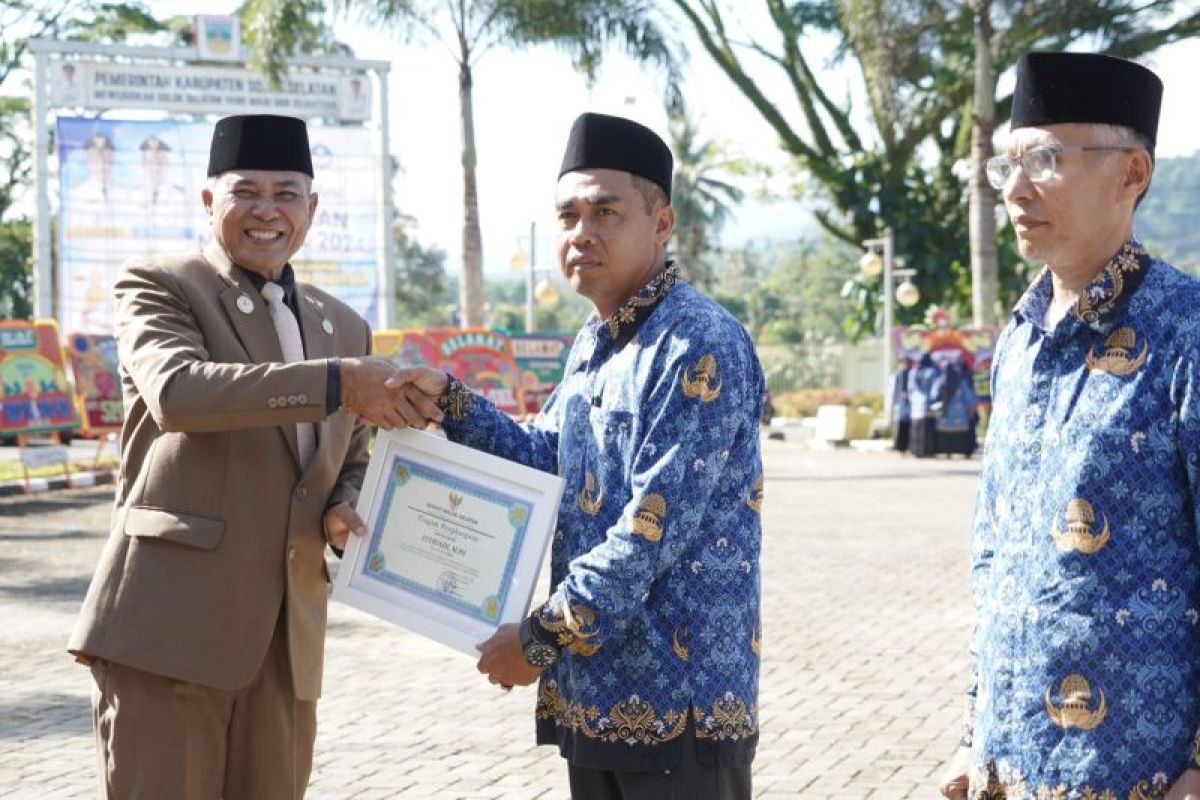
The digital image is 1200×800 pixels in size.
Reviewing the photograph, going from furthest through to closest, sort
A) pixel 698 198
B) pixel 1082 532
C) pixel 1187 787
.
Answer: pixel 698 198 → pixel 1082 532 → pixel 1187 787

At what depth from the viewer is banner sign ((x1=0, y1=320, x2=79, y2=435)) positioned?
1919cm

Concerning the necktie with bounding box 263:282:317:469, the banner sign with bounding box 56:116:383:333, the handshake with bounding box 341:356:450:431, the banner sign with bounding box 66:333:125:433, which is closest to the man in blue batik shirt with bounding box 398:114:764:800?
the handshake with bounding box 341:356:450:431

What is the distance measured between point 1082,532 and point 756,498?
85 centimetres

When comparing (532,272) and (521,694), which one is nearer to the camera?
(521,694)

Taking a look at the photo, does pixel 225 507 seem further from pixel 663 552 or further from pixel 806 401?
pixel 806 401

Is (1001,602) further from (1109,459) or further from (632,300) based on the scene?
(632,300)

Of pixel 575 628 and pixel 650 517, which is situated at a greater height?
pixel 650 517

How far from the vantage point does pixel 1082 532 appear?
2865mm

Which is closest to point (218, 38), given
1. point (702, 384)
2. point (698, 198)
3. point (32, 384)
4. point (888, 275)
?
point (32, 384)

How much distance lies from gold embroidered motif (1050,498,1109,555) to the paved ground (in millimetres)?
3523

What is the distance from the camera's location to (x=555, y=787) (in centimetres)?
632

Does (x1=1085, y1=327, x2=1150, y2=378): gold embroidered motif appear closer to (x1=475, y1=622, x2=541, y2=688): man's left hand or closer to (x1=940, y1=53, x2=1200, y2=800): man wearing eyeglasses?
(x1=940, y1=53, x2=1200, y2=800): man wearing eyeglasses

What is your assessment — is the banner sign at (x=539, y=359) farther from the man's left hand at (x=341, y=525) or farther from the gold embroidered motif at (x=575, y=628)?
the gold embroidered motif at (x=575, y=628)

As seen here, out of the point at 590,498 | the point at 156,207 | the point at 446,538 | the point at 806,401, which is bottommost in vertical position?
the point at 806,401
